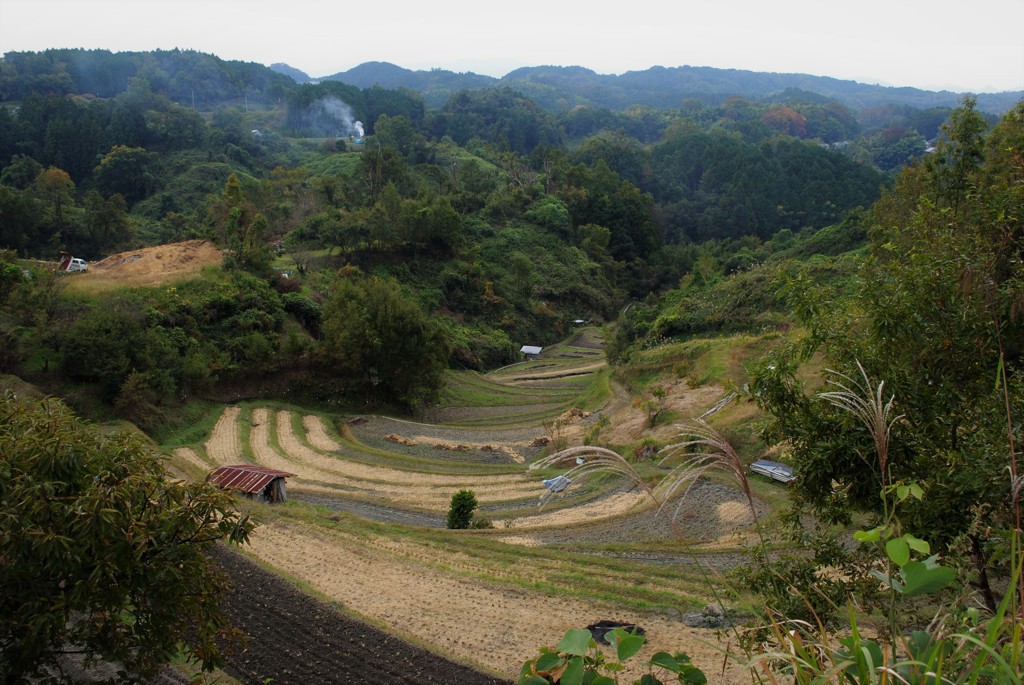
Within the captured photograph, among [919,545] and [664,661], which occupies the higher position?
[919,545]

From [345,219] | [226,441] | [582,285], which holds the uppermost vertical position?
[345,219]

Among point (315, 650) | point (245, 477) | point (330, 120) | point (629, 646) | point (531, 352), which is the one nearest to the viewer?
point (629, 646)

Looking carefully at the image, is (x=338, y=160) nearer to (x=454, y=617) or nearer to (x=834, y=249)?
(x=834, y=249)

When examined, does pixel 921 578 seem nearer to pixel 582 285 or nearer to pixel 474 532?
pixel 474 532

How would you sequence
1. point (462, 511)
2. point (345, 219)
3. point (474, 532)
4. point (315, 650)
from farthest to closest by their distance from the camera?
point (345, 219), point (462, 511), point (474, 532), point (315, 650)

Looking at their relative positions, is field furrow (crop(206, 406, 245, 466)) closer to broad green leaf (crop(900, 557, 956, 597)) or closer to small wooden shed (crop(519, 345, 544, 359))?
small wooden shed (crop(519, 345, 544, 359))

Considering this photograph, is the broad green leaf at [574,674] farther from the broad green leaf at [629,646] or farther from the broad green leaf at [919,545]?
the broad green leaf at [919,545]

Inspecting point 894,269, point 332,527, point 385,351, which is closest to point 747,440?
point 332,527

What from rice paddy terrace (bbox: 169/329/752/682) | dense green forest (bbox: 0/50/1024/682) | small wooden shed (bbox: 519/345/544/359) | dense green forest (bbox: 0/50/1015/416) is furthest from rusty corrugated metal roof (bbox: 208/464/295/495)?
small wooden shed (bbox: 519/345/544/359)

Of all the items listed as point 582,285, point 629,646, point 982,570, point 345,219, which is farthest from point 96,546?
point 582,285
